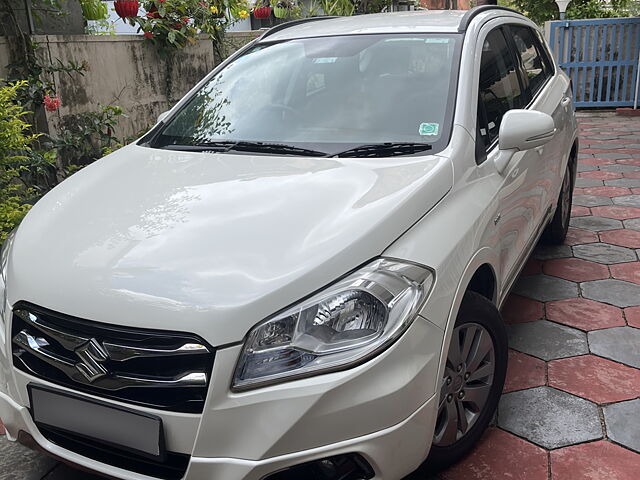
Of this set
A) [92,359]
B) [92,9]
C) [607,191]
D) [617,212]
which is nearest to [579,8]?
[607,191]

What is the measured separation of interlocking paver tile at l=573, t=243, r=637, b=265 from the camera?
4008mm

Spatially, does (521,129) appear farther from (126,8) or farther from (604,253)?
(126,8)

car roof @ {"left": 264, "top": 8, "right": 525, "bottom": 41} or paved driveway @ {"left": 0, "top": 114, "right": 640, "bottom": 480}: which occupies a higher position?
car roof @ {"left": 264, "top": 8, "right": 525, "bottom": 41}

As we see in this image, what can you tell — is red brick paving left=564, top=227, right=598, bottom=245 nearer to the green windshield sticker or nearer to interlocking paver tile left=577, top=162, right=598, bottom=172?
interlocking paver tile left=577, top=162, right=598, bottom=172

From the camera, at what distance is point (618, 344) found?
2.96m

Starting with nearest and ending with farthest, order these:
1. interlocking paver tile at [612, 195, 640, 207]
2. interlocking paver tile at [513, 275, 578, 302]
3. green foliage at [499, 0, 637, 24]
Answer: interlocking paver tile at [513, 275, 578, 302] → interlocking paver tile at [612, 195, 640, 207] → green foliage at [499, 0, 637, 24]

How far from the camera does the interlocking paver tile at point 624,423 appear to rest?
2.27 m

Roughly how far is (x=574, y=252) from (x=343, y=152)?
2513mm

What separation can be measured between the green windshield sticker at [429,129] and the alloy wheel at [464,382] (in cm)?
72

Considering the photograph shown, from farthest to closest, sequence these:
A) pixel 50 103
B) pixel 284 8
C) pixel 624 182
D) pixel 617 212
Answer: pixel 284 8 → pixel 624 182 → pixel 617 212 → pixel 50 103

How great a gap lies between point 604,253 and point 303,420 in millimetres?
3259

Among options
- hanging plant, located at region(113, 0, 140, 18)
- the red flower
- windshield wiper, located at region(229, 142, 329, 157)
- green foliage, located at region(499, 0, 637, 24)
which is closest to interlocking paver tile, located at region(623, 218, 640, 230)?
windshield wiper, located at region(229, 142, 329, 157)

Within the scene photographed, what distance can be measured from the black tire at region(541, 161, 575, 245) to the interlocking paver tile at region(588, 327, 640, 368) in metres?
1.13

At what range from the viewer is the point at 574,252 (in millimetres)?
4188
